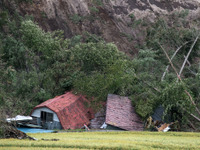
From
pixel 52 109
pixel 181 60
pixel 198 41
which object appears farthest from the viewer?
pixel 181 60

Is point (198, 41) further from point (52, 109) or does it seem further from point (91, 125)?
point (52, 109)

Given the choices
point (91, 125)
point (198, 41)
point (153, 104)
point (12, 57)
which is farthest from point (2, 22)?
point (198, 41)

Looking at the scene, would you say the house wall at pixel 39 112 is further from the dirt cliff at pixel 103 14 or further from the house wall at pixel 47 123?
the dirt cliff at pixel 103 14

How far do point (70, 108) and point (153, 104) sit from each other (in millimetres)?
6284

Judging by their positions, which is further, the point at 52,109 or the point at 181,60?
the point at 181,60

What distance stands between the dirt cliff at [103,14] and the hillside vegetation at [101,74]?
546 centimetres

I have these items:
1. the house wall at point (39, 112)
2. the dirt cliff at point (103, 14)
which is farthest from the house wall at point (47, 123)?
the dirt cliff at point (103, 14)

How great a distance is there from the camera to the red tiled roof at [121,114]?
1728cm

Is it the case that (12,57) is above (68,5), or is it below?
below

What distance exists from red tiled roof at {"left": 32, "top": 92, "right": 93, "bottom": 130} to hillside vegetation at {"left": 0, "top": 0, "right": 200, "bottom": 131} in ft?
2.77

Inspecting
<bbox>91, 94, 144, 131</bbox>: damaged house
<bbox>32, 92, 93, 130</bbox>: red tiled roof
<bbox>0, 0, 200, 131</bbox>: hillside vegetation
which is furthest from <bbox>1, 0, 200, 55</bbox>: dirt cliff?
<bbox>91, 94, 144, 131</bbox>: damaged house

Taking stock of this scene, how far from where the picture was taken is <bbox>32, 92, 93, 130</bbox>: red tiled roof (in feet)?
57.1

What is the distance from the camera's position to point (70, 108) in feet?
60.1

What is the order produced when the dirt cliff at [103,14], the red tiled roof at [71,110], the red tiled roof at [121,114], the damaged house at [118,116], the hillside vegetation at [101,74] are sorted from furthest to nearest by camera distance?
the dirt cliff at [103,14] < the red tiled roof at [71,110] < the red tiled roof at [121,114] < the damaged house at [118,116] < the hillside vegetation at [101,74]
